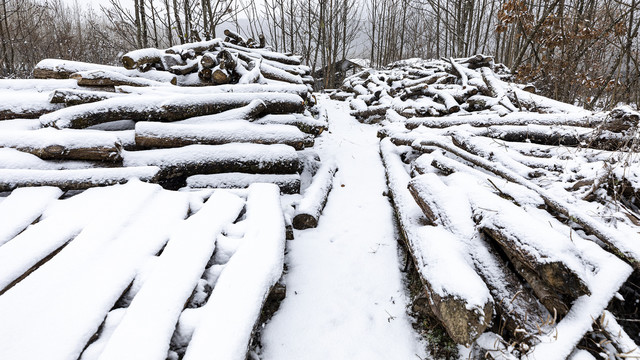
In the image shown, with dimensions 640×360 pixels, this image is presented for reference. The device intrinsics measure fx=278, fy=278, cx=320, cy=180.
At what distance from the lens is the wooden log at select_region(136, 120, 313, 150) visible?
3.26 metres

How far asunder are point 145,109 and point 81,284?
259 cm

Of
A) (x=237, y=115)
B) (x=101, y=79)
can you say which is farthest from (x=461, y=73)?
(x=101, y=79)

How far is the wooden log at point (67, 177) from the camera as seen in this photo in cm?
257

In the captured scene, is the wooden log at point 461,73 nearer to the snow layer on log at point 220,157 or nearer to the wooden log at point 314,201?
the wooden log at point 314,201

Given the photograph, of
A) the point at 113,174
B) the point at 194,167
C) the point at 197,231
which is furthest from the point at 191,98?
the point at 197,231

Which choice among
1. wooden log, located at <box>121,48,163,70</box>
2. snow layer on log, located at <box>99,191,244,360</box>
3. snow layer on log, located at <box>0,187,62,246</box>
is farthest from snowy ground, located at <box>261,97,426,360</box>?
wooden log, located at <box>121,48,163,70</box>

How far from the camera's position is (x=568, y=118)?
12.7 feet

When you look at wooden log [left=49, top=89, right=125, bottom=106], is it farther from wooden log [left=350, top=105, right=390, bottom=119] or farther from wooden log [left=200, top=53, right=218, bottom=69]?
wooden log [left=350, top=105, right=390, bottom=119]

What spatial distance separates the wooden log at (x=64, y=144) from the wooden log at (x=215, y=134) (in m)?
0.34

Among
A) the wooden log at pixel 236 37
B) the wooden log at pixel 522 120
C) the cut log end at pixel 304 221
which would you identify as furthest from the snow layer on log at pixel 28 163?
the wooden log at pixel 236 37

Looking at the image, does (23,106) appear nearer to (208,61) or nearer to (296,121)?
(208,61)

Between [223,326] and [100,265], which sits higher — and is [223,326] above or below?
below

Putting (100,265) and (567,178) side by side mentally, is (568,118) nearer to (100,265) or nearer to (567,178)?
(567,178)

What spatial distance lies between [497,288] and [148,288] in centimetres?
209
